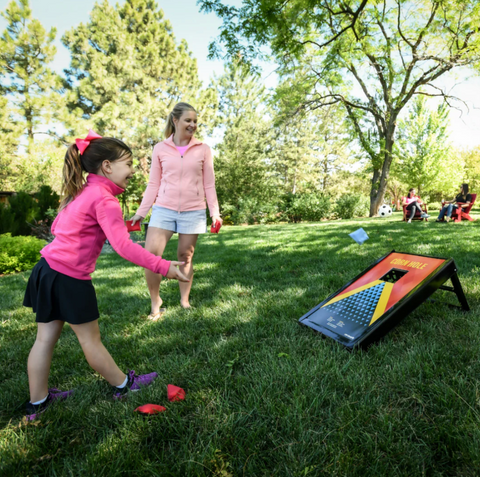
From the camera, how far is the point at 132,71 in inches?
850

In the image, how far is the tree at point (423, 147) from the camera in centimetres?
2520

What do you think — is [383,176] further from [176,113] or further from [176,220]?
[176,220]

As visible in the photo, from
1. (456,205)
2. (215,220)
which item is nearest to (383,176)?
(456,205)

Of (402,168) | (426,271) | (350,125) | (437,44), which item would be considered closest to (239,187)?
(350,125)

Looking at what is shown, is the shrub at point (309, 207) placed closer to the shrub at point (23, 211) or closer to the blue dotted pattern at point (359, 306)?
the shrub at point (23, 211)

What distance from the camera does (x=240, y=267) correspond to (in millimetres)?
4641

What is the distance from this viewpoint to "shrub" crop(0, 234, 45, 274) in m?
6.50

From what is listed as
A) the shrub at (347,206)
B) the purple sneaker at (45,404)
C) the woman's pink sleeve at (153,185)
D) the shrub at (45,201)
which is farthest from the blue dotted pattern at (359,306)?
the shrub at (347,206)

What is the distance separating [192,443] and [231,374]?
0.53 metres

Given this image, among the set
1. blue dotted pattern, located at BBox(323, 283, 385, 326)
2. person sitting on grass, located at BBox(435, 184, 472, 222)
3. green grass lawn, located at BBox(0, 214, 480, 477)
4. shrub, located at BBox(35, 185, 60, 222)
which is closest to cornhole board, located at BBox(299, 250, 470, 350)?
blue dotted pattern, located at BBox(323, 283, 385, 326)

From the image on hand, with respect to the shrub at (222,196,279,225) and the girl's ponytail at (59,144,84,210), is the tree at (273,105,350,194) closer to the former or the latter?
the shrub at (222,196,279,225)

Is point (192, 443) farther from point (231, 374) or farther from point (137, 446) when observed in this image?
point (231, 374)

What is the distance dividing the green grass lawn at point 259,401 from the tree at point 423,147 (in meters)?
26.4

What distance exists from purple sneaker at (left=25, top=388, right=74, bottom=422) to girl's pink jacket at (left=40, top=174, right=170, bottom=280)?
2.31ft
